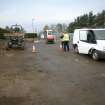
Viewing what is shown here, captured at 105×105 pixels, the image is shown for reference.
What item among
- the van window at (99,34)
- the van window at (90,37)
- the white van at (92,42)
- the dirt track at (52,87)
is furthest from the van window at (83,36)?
the dirt track at (52,87)

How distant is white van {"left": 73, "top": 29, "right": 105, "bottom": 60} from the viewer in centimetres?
1561

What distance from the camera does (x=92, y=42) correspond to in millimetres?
16625

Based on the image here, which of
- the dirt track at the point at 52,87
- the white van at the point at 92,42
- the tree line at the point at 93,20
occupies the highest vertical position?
the tree line at the point at 93,20

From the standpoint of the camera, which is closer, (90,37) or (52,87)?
(52,87)

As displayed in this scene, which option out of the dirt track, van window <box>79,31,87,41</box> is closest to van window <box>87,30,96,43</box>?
van window <box>79,31,87,41</box>

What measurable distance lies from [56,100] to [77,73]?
435cm

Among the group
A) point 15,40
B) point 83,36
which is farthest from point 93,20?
point 83,36

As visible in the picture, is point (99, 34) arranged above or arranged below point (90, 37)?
above

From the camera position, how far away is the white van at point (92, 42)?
15614 millimetres

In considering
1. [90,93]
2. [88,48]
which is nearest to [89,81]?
[90,93]

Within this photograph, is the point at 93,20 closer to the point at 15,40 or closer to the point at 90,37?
the point at 15,40

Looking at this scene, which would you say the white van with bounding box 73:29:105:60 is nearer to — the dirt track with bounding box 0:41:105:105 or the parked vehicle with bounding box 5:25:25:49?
the dirt track with bounding box 0:41:105:105

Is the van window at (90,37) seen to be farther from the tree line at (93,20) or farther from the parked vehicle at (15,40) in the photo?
the tree line at (93,20)

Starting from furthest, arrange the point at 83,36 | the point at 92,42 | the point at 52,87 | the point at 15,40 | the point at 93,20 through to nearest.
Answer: the point at 93,20
the point at 15,40
the point at 83,36
the point at 92,42
the point at 52,87
